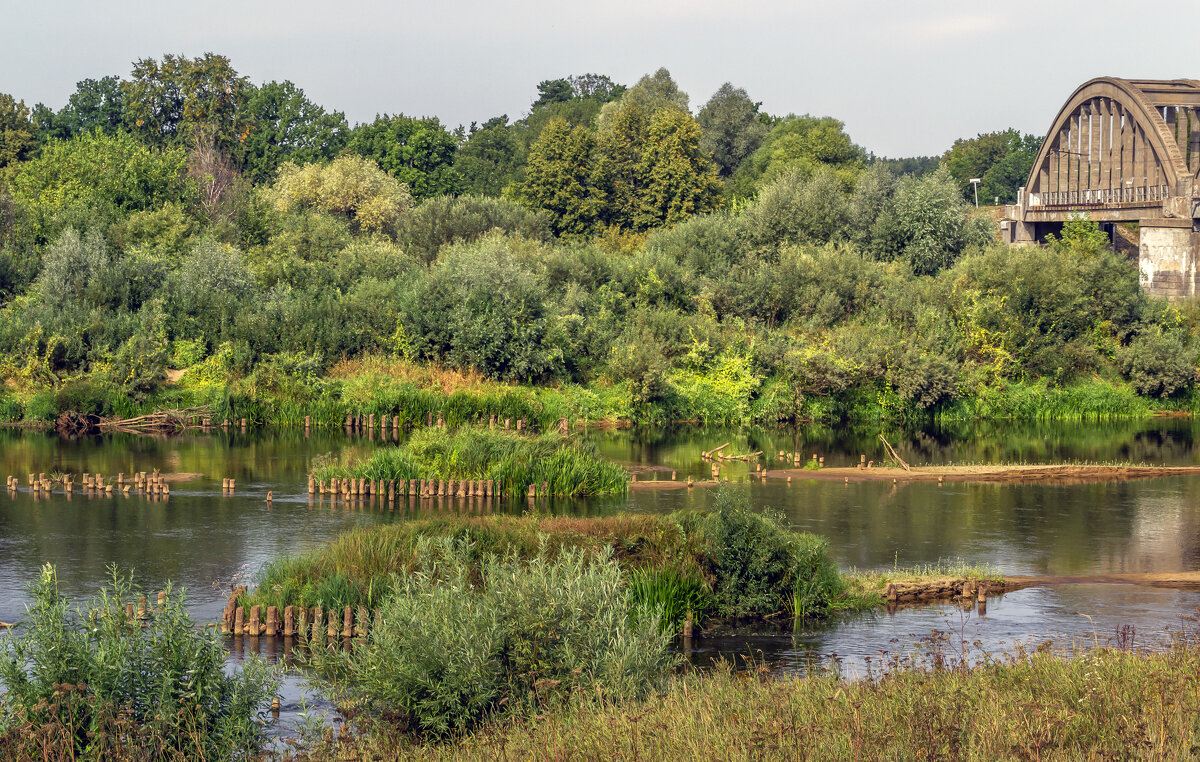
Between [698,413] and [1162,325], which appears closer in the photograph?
[698,413]

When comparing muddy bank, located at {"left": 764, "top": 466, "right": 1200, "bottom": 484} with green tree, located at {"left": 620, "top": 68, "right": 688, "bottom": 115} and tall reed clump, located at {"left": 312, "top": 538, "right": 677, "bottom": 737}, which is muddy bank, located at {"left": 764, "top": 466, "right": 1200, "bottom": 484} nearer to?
tall reed clump, located at {"left": 312, "top": 538, "right": 677, "bottom": 737}

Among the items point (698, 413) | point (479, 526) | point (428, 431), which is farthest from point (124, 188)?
point (479, 526)

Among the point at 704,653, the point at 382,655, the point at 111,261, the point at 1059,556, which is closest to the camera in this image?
the point at 382,655

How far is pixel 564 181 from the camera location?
259 feet

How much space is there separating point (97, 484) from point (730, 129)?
263ft

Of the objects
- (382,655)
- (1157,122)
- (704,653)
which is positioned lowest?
(704,653)

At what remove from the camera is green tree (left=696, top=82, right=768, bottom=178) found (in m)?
103

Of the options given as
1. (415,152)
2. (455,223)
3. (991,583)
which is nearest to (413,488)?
(991,583)

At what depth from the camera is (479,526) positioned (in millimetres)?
21906

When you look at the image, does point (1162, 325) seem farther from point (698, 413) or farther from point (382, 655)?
point (382, 655)

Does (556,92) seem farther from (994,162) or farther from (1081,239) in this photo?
(1081,239)

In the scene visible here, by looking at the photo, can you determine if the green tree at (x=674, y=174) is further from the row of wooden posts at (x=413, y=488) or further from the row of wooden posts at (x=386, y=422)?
the row of wooden posts at (x=413, y=488)

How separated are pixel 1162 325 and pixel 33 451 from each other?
45.2 m

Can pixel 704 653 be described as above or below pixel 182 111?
below
